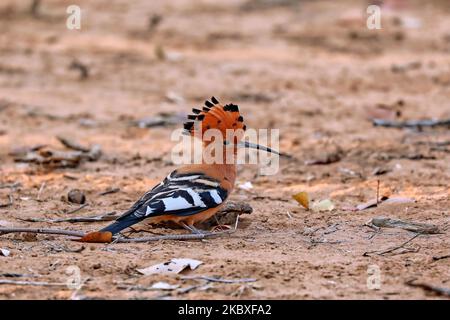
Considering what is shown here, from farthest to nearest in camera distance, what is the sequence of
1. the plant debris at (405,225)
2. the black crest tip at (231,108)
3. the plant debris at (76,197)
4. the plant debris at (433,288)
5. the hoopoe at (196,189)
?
1. the plant debris at (76,197)
2. the black crest tip at (231,108)
3. the plant debris at (405,225)
4. the hoopoe at (196,189)
5. the plant debris at (433,288)

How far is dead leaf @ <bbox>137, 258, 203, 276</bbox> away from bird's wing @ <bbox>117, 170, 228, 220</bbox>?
0.53 meters

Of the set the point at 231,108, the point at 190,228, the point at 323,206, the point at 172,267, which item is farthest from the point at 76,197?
the point at 172,267

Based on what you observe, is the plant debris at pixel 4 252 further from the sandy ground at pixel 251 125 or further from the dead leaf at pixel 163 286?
the dead leaf at pixel 163 286

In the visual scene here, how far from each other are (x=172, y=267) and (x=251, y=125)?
417cm

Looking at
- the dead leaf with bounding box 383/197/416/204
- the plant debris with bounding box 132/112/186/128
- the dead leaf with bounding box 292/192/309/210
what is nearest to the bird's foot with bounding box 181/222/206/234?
the dead leaf with bounding box 292/192/309/210

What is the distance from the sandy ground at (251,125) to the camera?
4812 mm

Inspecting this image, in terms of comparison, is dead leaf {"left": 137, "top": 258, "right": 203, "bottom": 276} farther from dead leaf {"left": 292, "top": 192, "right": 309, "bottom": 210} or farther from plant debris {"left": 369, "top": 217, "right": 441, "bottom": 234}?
dead leaf {"left": 292, "top": 192, "right": 309, "bottom": 210}

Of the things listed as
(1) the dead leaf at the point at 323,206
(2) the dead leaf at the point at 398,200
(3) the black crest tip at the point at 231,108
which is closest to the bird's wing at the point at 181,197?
(3) the black crest tip at the point at 231,108

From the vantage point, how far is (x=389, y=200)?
6336 mm

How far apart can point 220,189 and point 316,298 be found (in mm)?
1452

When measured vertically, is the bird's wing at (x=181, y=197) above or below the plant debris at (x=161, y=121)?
below

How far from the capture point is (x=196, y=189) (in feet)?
18.5

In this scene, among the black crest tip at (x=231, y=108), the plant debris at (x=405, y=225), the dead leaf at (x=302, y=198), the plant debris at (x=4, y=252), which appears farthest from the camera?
the dead leaf at (x=302, y=198)

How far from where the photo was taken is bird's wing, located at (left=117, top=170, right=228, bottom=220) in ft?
17.5
